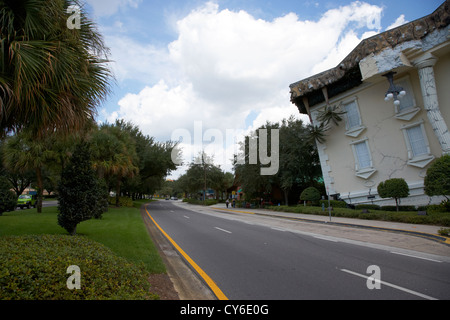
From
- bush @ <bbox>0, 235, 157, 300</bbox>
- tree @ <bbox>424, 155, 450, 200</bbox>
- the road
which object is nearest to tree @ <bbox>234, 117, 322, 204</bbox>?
tree @ <bbox>424, 155, 450, 200</bbox>

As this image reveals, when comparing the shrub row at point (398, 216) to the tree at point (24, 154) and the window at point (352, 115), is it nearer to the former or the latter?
the window at point (352, 115)

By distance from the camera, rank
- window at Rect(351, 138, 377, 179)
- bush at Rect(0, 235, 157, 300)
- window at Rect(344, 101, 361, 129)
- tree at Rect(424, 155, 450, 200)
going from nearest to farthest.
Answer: bush at Rect(0, 235, 157, 300) → tree at Rect(424, 155, 450, 200) → window at Rect(351, 138, 377, 179) → window at Rect(344, 101, 361, 129)

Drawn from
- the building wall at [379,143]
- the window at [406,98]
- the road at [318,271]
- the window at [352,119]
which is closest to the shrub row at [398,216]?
the building wall at [379,143]

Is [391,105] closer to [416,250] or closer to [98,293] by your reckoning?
[416,250]

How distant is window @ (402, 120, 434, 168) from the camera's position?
15.9 meters

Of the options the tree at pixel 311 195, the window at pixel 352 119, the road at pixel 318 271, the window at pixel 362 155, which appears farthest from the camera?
the tree at pixel 311 195

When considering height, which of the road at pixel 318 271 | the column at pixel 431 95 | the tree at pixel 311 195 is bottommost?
the road at pixel 318 271

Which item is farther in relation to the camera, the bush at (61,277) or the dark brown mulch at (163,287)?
the dark brown mulch at (163,287)

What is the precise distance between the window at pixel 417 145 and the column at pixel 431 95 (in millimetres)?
1810

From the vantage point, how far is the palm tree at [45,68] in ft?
14.8

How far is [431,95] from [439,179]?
5567 mm

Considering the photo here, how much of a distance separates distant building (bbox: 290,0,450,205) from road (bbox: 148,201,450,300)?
11480 millimetres

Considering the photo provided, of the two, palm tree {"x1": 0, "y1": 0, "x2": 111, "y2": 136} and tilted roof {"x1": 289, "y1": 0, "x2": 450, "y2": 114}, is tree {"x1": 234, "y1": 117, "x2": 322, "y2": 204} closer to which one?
tilted roof {"x1": 289, "y1": 0, "x2": 450, "y2": 114}
